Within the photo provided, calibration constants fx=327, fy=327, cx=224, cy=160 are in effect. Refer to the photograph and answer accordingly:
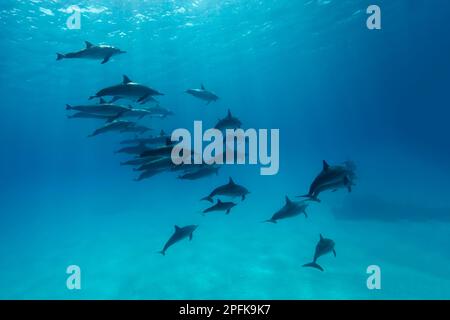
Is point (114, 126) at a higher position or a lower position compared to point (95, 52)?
lower

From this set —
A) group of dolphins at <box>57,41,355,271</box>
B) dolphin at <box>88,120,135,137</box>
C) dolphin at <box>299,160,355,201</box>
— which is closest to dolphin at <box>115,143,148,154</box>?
group of dolphins at <box>57,41,355,271</box>

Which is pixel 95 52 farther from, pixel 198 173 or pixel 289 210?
pixel 289 210

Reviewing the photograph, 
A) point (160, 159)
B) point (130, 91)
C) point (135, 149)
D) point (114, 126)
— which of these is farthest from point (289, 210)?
point (114, 126)

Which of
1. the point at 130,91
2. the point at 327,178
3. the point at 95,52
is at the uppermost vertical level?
the point at 95,52

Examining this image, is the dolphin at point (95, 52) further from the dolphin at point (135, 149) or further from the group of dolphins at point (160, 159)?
the dolphin at point (135, 149)

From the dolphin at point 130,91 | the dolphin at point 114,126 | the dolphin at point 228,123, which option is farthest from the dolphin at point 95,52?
Answer: the dolphin at point 228,123

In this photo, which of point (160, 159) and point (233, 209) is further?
point (233, 209)

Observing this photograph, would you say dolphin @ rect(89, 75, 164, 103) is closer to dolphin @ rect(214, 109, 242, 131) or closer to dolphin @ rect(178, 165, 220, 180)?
dolphin @ rect(214, 109, 242, 131)

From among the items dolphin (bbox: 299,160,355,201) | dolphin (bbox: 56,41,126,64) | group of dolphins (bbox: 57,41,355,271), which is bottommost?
dolphin (bbox: 299,160,355,201)

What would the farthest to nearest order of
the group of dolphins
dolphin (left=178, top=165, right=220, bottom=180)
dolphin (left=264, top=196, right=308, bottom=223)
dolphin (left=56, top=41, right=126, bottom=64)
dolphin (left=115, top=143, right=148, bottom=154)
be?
dolphin (left=115, top=143, right=148, bottom=154) < dolphin (left=56, top=41, right=126, bottom=64) < dolphin (left=178, top=165, right=220, bottom=180) < dolphin (left=264, top=196, right=308, bottom=223) < the group of dolphins

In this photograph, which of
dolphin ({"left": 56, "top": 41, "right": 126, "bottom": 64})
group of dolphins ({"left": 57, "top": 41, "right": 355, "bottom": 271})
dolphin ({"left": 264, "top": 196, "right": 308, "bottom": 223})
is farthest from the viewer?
dolphin ({"left": 56, "top": 41, "right": 126, "bottom": 64})

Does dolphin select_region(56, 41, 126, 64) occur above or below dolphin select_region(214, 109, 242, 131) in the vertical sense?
above

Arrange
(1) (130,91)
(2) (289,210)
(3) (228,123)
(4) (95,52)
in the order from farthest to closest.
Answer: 1. (3) (228,123)
2. (4) (95,52)
3. (1) (130,91)
4. (2) (289,210)

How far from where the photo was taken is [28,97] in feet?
155
